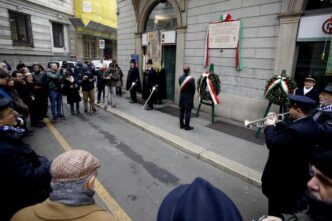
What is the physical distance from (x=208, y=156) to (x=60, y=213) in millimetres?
3808

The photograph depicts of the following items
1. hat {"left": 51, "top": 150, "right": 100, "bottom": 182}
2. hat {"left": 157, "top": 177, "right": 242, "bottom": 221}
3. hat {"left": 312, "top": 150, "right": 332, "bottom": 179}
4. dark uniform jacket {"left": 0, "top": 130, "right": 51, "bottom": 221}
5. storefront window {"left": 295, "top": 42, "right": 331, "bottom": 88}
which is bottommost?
dark uniform jacket {"left": 0, "top": 130, "right": 51, "bottom": 221}

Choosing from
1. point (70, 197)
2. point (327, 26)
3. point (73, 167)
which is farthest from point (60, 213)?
point (327, 26)

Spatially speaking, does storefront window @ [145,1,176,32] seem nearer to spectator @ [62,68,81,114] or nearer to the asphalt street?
spectator @ [62,68,81,114]

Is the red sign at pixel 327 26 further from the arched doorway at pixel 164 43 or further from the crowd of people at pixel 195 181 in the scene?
the arched doorway at pixel 164 43

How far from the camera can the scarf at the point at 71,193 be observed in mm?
1292

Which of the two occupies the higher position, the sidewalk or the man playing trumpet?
the man playing trumpet

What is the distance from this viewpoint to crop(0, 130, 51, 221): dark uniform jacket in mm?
1739

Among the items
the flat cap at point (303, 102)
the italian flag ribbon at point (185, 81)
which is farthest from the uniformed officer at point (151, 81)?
the flat cap at point (303, 102)

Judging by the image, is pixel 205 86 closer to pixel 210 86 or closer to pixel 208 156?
pixel 210 86

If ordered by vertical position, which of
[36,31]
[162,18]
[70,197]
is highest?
[36,31]

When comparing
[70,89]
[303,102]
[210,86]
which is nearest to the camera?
[303,102]

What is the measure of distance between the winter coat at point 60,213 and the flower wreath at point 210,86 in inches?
231

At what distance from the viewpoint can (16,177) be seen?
1771 millimetres

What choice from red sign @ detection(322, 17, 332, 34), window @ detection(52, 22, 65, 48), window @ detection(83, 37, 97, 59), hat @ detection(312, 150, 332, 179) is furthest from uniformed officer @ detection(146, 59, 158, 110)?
window @ detection(83, 37, 97, 59)
